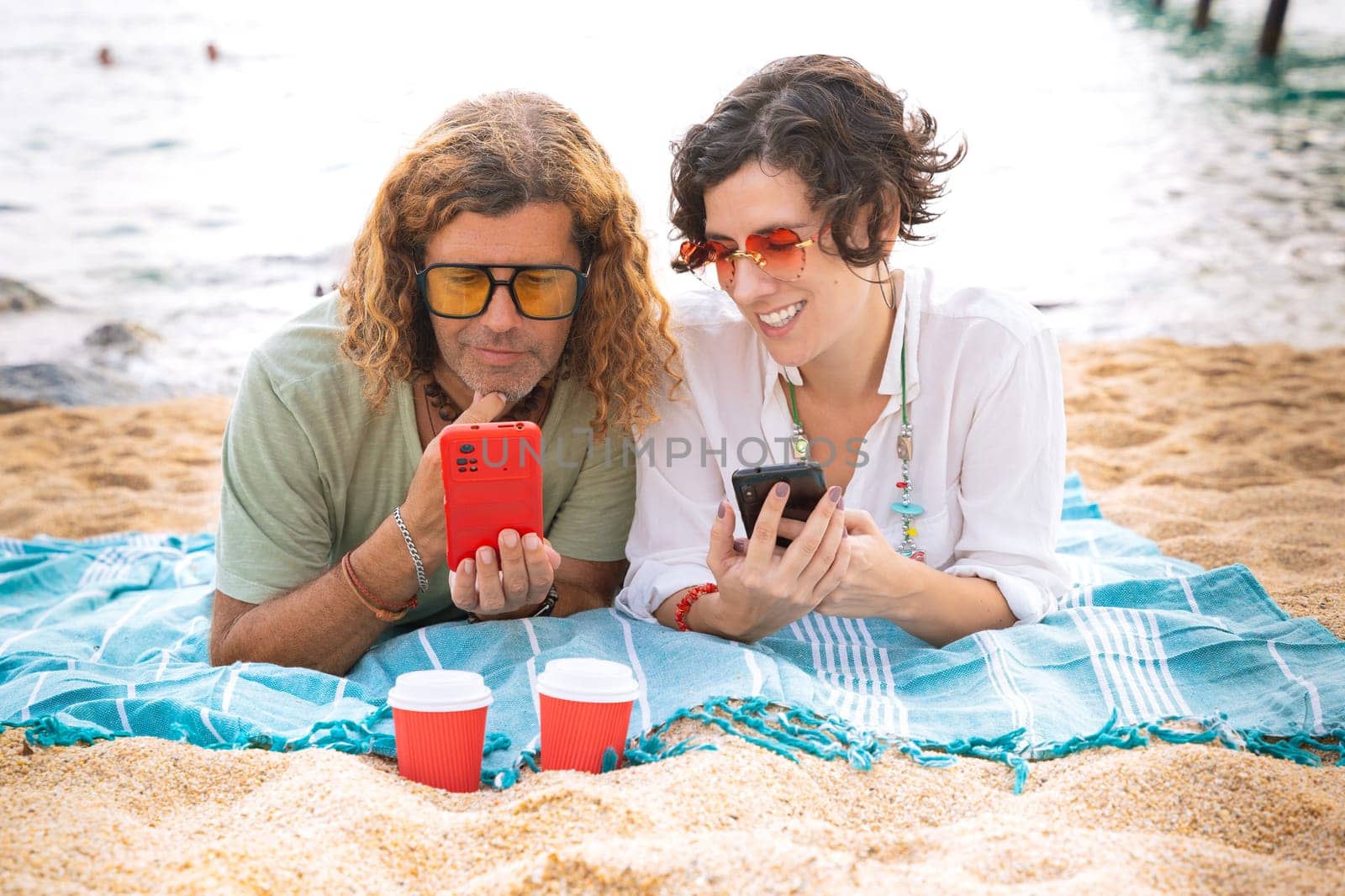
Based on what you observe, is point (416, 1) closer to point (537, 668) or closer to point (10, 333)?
point (10, 333)

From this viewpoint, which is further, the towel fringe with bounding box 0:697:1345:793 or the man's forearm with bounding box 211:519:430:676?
the man's forearm with bounding box 211:519:430:676

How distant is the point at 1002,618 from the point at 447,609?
61.3 inches

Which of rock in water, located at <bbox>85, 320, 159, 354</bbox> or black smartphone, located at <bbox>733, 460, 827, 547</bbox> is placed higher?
black smartphone, located at <bbox>733, 460, 827, 547</bbox>

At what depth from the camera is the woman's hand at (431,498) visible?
2436 mm

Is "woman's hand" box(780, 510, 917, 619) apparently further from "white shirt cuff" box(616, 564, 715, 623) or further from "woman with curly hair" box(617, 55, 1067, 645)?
"white shirt cuff" box(616, 564, 715, 623)

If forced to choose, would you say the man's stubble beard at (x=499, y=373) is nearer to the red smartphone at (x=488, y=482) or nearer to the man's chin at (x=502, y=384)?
the man's chin at (x=502, y=384)

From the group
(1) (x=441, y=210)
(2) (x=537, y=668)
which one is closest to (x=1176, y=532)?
(2) (x=537, y=668)

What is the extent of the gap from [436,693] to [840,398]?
152cm

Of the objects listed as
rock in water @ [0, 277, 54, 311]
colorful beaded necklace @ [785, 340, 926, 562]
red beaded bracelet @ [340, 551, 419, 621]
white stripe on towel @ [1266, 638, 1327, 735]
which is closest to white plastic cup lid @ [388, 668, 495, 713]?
red beaded bracelet @ [340, 551, 419, 621]

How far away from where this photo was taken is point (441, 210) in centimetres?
260

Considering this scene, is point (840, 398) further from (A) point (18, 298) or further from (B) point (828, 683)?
(A) point (18, 298)

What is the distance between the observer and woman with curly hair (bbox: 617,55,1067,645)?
2.52m

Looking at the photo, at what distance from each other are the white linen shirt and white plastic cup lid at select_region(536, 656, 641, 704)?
874mm

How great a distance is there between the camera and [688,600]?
2742 mm
